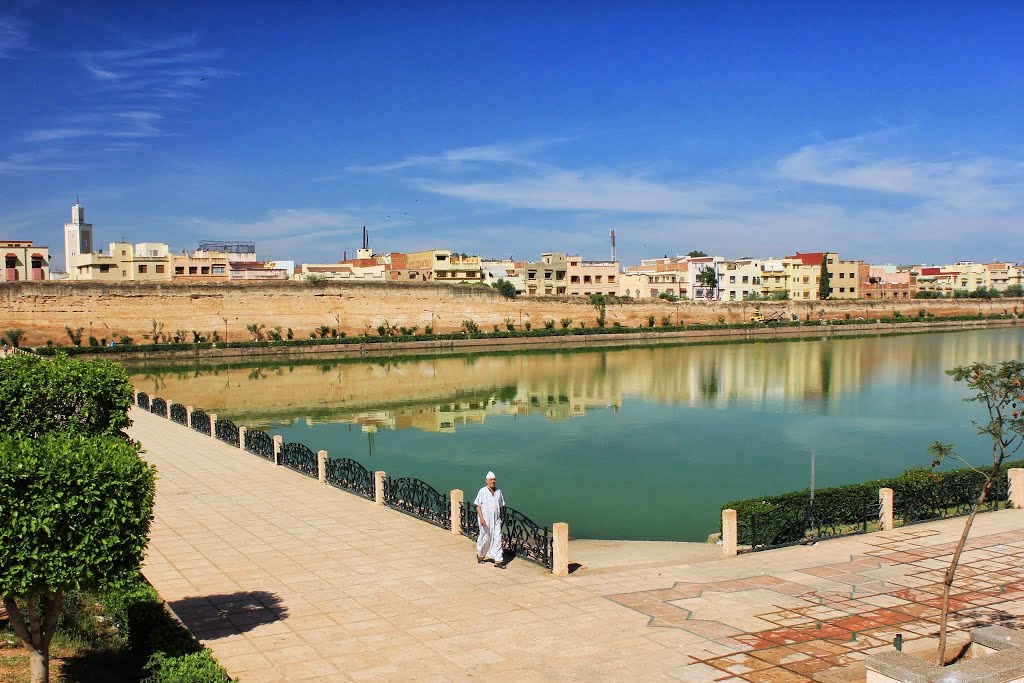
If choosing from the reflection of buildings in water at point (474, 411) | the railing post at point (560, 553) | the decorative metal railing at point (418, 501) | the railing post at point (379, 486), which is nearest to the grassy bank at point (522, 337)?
the reflection of buildings in water at point (474, 411)

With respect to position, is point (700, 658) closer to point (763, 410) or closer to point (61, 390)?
point (61, 390)

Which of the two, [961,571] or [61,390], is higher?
[61,390]

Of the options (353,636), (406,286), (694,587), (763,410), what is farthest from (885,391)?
(406,286)

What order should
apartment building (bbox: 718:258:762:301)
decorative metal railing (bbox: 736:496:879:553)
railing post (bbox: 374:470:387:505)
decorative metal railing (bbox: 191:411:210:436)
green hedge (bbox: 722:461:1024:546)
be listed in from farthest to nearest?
apartment building (bbox: 718:258:762:301) → decorative metal railing (bbox: 191:411:210:436) → railing post (bbox: 374:470:387:505) → green hedge (bbox: 722:461:1024:546) → decorative metal railing (bbox: 736:496:879:553)

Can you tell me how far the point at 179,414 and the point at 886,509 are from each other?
54.1 feet

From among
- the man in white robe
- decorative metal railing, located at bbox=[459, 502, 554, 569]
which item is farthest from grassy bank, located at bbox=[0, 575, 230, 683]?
decorative metal railing, located at bbox=[459, 502, 554, 569]

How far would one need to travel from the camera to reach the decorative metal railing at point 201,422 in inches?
781

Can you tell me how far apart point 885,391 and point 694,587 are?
2374cm

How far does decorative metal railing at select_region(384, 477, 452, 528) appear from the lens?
37.1ft

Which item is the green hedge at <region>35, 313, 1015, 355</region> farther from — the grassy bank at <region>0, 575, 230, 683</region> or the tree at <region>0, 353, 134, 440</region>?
the grassy bank at <region>0, 575, 230, 683</region>

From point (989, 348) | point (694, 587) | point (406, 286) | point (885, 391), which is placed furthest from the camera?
point (406, 286)

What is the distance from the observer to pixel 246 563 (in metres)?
9.71

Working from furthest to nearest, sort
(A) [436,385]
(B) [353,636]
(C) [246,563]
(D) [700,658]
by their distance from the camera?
1. (A) [436,385]
2. (C) [246,563]
3. (B) [353,636]
4. (D) [700,658]

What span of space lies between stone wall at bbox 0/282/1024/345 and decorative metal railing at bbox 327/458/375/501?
37240 millimetres
